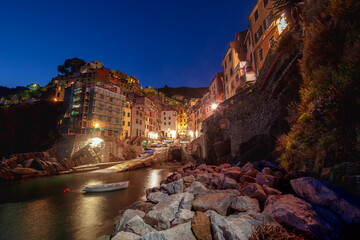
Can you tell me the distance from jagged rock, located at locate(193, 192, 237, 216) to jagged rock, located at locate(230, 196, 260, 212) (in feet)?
0.77

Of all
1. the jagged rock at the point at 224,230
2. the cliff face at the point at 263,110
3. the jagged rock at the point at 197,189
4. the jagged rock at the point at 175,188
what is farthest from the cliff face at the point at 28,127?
the jagged rock at the point at 224,230

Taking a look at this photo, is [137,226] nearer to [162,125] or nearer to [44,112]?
[44,112]

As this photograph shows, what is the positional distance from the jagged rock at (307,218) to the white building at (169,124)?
8772cm

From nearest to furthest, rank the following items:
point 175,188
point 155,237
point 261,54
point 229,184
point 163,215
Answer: point 155,237, point 163,215, point 229,184, point 175,188, point 261,54

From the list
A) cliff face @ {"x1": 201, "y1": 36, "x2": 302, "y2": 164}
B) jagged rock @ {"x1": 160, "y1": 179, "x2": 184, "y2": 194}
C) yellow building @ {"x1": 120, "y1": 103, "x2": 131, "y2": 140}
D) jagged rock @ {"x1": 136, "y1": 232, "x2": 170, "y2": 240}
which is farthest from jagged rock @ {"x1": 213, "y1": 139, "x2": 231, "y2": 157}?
yellow building @ {"x1": 120, "y1": 103, "x2": 131, "y2": 140}

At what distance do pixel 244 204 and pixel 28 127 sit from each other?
71410 millimetres

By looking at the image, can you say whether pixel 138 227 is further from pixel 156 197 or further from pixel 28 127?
pixel 28 127

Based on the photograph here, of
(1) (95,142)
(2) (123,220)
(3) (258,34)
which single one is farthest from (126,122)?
(2) (123,220)

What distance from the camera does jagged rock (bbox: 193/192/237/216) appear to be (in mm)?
5191

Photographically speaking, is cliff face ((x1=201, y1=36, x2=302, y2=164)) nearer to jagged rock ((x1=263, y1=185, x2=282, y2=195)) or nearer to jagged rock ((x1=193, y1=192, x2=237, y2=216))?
jagged rock ((x1=263, y1=185, x2=282, y2=195))

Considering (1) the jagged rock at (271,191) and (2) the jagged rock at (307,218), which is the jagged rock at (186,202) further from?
(2) the jagged rock at (307,218)

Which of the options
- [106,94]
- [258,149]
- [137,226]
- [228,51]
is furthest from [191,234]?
[106,94]

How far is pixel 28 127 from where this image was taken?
53.5 m

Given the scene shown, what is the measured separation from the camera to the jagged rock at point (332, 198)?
325 centimetres
